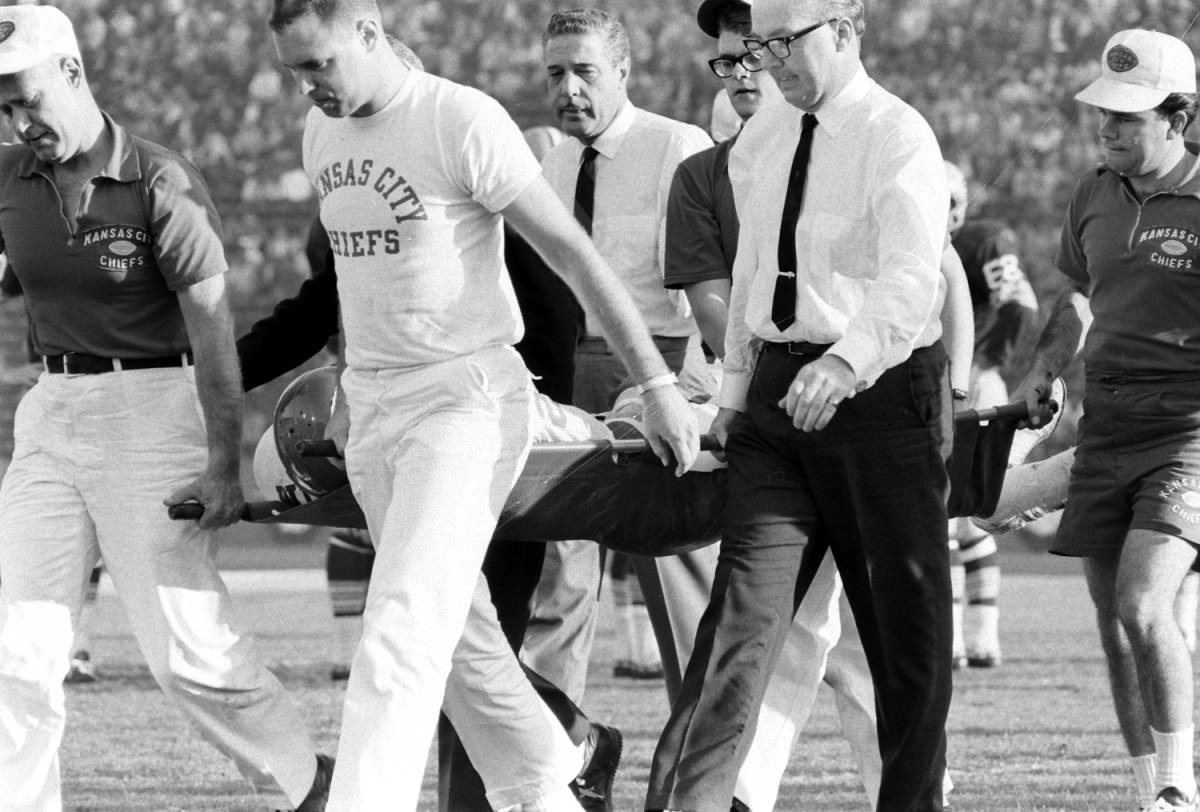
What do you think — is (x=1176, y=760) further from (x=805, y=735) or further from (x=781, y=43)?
(x=781, y=43)

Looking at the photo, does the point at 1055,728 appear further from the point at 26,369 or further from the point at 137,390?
the point at 26,369

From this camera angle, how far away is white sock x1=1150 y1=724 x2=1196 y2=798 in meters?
5.52

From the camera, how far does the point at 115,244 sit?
4.92 m

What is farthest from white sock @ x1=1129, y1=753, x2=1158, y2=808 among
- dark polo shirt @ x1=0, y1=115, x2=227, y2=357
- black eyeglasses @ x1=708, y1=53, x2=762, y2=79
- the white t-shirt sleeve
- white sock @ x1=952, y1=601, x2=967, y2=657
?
white sock @ x1=952, y1=601, x2=967, y2=657

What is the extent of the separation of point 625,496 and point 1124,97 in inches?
75.3

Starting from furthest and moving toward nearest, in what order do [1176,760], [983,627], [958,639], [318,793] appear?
1. [983,627]
2. [958,639]
3. [1176,760]
4. [318,793]

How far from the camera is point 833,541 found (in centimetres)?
460

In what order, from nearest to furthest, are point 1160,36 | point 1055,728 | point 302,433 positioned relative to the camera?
point 302,433, point 1160,36, point 1055,728

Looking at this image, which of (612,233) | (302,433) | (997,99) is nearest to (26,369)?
(612,233)

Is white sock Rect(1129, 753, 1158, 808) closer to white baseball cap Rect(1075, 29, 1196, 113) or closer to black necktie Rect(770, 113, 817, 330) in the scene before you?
white baseball cap Rect(1075, 29, 1196, 113)

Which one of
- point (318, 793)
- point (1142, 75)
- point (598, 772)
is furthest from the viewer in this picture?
point (1142, 75)

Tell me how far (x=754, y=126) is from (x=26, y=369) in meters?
5.22

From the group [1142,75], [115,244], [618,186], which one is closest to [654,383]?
[115,244]

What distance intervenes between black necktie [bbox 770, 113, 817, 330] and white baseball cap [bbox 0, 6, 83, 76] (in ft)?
5.50
